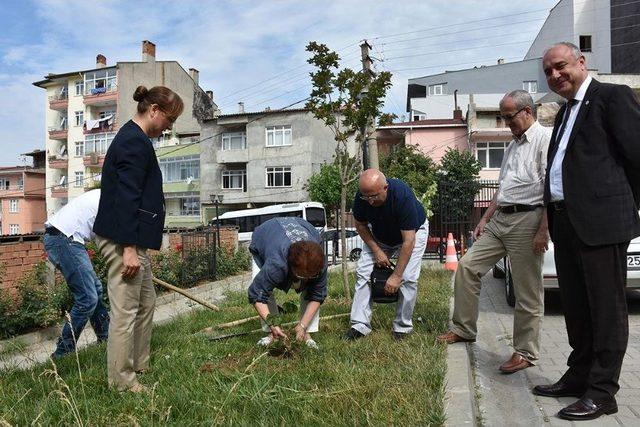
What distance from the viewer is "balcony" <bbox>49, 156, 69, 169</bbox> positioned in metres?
54.1

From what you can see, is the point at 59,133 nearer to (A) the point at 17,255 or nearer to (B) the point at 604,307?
(A) the point at 17,255

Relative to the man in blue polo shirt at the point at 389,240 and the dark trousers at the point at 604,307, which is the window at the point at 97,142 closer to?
the man in blue polo shirt at the point at 389,240

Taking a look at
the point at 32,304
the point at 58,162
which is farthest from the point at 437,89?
the point at 32,304

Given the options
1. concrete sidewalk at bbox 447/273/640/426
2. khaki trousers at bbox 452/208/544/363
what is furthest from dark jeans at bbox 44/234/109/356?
khaki trousers at bbox 452/208/544/363

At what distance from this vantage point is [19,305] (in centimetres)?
624

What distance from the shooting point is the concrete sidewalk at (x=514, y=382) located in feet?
10.2

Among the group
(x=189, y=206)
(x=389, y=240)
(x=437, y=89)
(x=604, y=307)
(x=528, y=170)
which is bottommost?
(x=604, y=307)

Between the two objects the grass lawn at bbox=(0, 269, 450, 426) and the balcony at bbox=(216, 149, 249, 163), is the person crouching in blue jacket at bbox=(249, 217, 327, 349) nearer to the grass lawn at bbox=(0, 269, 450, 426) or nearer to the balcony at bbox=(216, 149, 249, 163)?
the grass lawn at bbox=(0, 269, 450, 426)

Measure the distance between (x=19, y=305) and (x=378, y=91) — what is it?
17.0 ft

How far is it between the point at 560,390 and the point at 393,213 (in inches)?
77.2

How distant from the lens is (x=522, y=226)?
3.99 meters

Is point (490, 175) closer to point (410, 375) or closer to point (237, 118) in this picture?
point (237, 118)

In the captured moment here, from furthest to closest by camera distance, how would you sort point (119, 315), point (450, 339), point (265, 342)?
1. point (450, 339)
2. point (265, 342)
3. point (119, 315)

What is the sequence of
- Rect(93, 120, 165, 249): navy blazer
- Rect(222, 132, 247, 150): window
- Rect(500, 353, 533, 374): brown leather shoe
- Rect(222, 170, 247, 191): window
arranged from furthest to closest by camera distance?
1. Rect(222, 170, 247, 191): window
2. Rect(222, 132, 247, 150): window
3. Rect(500, 353, 533, 374): brown leather shoe
4. Rect(93, 120, 165, 249): navy blazer
